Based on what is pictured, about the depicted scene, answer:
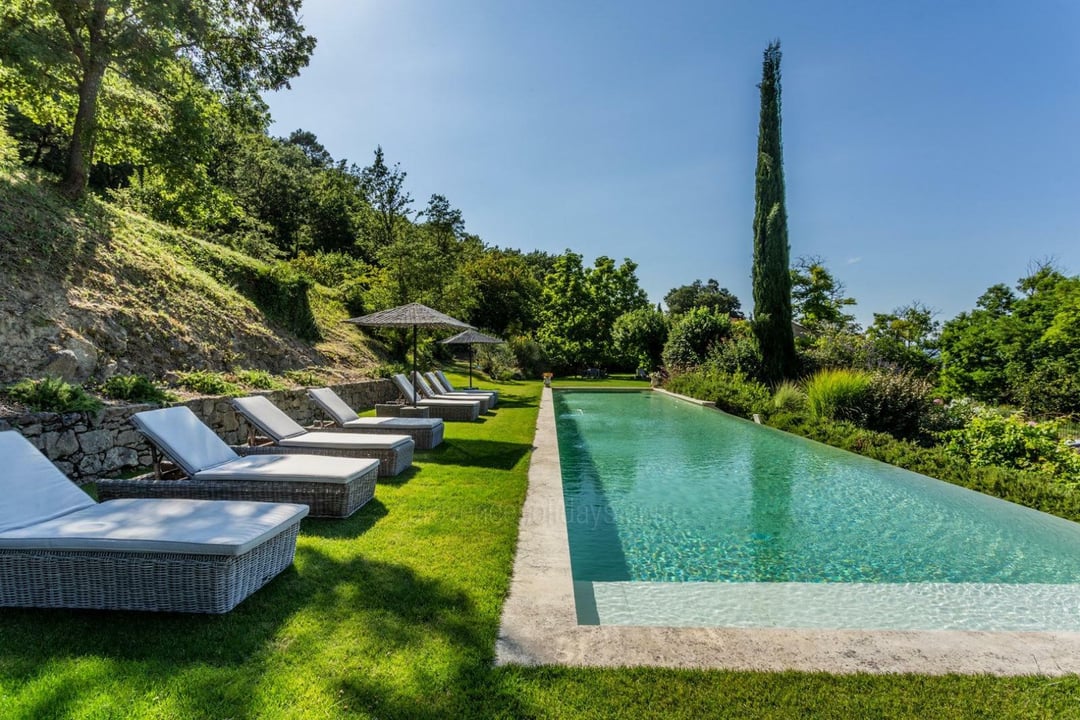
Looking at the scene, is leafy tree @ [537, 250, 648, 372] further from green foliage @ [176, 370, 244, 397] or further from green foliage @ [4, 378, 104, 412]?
green foliage @ [4, 378, 104, 412]

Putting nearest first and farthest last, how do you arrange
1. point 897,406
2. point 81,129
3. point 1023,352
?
point 81,129 < point 897,406 < point 1023,352

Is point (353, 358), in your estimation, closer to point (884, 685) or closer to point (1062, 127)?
point (884, 685)

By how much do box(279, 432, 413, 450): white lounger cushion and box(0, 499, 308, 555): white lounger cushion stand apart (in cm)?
250

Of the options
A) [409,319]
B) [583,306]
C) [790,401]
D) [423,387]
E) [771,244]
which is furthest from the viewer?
[583,306]

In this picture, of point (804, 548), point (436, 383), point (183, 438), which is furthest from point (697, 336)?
point (183, 438)

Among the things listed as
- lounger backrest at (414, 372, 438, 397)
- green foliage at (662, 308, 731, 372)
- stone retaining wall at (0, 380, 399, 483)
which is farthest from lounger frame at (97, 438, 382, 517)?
green foliage at (662, 308, 731, 372)

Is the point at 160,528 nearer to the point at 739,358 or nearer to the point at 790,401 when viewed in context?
the point at 790,401

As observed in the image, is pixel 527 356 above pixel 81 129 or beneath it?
A: beneath

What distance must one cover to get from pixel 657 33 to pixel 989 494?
10.2 m

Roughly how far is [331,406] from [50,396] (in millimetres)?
3059

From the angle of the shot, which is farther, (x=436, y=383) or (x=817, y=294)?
(x=817, y=294)

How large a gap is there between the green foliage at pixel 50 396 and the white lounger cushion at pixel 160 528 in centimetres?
256

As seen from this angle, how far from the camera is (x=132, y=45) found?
928 cm

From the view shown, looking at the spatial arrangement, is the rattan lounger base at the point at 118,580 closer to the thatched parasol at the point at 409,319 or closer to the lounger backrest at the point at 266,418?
the lounger backrest at the point at 266,418
